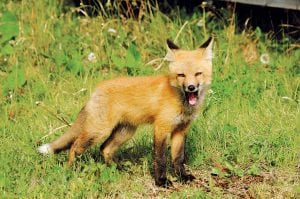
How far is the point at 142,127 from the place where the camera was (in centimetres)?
612

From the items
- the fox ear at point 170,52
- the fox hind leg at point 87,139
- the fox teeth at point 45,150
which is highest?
the fox ear at point 170,52

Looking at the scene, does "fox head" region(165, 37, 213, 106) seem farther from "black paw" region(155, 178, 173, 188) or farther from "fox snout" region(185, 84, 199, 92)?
"black paw" region(155, 178, 173, 188)

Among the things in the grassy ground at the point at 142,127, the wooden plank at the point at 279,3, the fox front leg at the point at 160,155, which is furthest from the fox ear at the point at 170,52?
the wooden plank at the point at 279,3

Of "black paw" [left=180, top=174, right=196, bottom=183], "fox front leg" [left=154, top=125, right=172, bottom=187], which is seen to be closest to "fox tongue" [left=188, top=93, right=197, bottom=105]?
"fox front leg" [left=154, top=125, right=172, bottom=187]

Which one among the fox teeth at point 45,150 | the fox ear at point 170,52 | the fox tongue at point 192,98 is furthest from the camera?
the fox teeth at point 45,150

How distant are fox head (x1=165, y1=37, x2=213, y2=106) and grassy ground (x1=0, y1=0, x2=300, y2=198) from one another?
745mm

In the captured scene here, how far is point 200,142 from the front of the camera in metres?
5.89

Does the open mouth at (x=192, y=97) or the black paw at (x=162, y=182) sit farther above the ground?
the open mouth at (x=192, y=97)

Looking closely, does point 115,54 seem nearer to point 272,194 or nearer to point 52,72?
point 52,72

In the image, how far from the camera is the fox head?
5.05m

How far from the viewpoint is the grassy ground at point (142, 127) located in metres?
5.26

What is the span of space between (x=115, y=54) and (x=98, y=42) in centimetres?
42

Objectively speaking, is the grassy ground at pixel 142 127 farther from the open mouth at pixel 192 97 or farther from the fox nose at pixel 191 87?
the fox nose at pixel 191 87

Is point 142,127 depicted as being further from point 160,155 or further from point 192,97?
point 192,97
